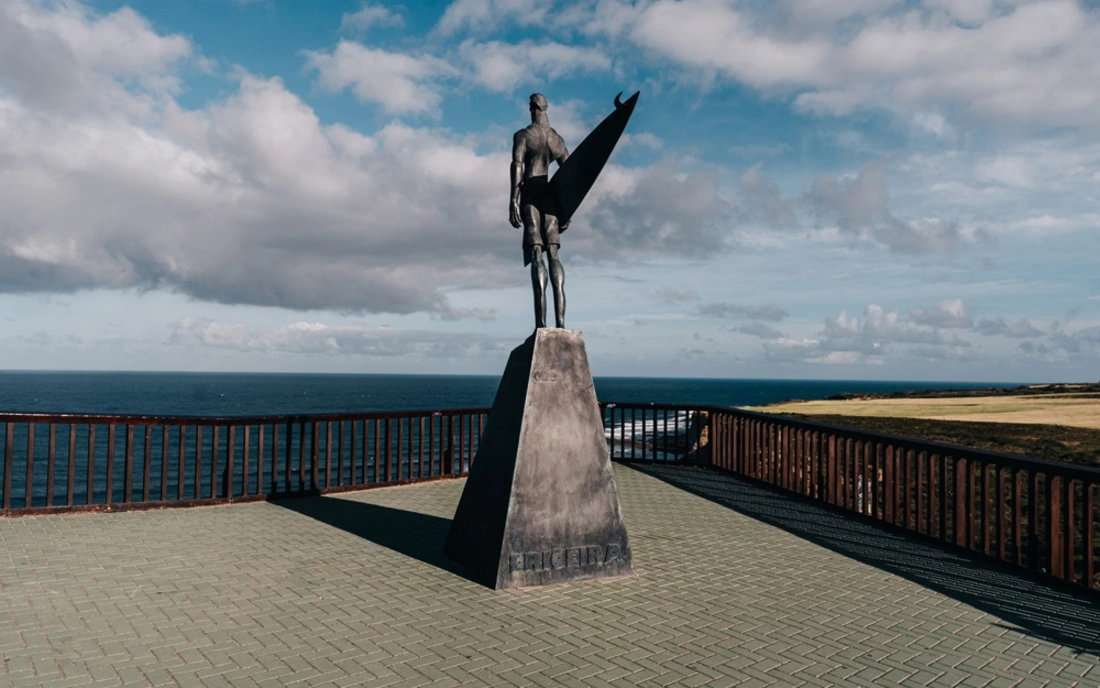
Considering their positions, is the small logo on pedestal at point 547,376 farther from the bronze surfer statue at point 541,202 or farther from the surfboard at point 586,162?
the surfboard at point 586,162

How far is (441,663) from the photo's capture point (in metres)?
4.02

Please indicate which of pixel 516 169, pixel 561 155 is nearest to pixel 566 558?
pixel 516 169

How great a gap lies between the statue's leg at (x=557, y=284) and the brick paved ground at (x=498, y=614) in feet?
7.89

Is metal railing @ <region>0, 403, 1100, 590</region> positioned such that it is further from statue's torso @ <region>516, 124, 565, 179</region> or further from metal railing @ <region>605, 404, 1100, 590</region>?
statue's torso @ <region>516, 124, 565, 179</region>

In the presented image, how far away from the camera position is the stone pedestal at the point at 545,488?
5.79m

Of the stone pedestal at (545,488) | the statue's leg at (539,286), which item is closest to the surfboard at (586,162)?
the statue's leg at (539,286)

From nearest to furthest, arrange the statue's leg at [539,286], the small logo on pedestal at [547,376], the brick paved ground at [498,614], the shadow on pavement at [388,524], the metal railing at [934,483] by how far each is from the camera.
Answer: the brick paved ground at [498,614] < the metal railing at [934,483] < the small logo on pedestal at [547,376] < the shadow on pavement at [388,524] < the statue's leg at [539,286]

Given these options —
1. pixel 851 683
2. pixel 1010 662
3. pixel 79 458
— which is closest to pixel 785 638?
pixel 851 683

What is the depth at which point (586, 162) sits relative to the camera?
20.6 feet

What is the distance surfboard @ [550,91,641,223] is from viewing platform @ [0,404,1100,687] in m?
3.43

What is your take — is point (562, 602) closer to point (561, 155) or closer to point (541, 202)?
point (541, 202)

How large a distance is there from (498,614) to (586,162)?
3.83 meters

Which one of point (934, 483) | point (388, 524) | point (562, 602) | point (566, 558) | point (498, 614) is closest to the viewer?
point (498, 614)

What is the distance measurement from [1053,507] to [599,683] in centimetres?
418
